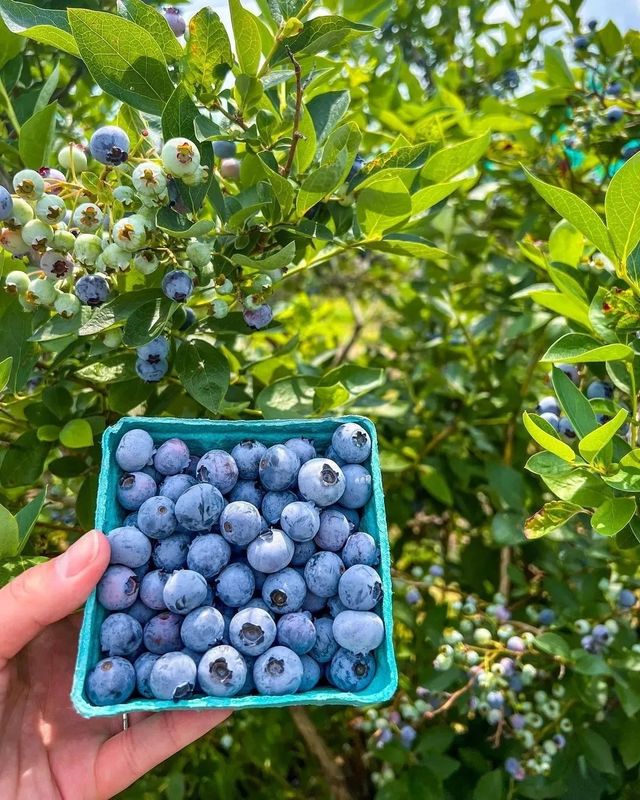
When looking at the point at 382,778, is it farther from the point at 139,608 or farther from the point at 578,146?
the point at 578,146

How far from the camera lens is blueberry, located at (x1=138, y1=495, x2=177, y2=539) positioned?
927 mm

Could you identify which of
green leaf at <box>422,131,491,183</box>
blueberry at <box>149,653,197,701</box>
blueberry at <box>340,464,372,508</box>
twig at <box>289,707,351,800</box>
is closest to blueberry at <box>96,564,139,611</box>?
blueberry at <box>149,653,197,701</box>

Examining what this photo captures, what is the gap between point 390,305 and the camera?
7.78 feet

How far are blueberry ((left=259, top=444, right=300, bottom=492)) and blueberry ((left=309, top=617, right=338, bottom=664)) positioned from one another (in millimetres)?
203

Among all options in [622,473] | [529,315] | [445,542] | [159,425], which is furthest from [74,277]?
[445,542]

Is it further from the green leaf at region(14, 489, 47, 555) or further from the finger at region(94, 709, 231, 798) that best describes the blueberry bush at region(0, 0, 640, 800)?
the finger at region(94, 709, 231, 798)

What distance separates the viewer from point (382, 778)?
1.71m

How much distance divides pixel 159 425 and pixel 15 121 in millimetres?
615

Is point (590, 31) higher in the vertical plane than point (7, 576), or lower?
higher

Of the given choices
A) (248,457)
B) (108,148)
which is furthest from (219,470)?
(108,148)

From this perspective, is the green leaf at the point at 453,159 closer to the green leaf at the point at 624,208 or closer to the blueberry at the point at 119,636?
the green leaf at the point at 624,208

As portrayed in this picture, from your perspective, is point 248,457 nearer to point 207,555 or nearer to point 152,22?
point 207,555

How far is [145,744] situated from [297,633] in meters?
0.39

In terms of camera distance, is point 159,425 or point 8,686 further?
point 8,686
